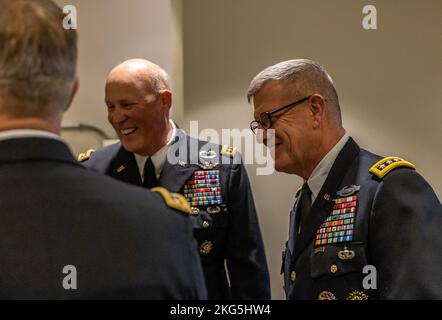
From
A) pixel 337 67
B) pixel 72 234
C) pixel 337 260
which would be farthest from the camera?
pixel 337 67

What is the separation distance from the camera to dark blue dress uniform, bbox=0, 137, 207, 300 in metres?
0.62

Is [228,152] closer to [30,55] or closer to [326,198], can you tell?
[326,198]

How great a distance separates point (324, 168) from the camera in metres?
1.30

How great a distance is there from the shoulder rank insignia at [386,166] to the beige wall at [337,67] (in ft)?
4.09

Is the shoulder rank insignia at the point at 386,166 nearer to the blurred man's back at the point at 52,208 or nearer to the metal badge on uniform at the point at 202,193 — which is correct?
the metal badge on uniform at the point at 202,193

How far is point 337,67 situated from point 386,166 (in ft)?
4.42

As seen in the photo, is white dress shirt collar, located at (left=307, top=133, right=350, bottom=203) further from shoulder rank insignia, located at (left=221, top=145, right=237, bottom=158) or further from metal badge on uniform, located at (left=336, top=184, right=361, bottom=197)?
shoulder rank insignia, located at (left=221, top=145, right=237, bottom=158)

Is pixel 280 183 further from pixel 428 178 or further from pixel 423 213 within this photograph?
pixel 423 213

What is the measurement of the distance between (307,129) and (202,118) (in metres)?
1.21

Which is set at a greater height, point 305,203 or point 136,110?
point 136,110

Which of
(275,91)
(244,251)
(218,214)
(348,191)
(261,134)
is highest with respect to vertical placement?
(275,91)

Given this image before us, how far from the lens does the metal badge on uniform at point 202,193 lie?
5.07 ft

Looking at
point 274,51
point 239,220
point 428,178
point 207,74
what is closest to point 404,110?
point 428,178

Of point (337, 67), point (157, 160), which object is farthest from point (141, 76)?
point (337, 67)
